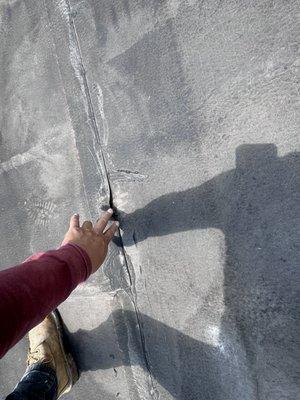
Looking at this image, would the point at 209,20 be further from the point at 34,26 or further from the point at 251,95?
the point at 34,26

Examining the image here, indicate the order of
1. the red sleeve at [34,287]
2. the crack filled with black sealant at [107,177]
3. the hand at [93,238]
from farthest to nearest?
the crack filled with black sealant at [107,177] < the hand at [93,238] < the red sleeve at [34,287]

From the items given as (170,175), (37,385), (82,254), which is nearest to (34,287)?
(82,254)

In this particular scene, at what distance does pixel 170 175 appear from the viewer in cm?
217

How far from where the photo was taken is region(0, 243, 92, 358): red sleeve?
1329 millimetres

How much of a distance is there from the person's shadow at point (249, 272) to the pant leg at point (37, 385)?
825 mm

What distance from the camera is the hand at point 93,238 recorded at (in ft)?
6.47

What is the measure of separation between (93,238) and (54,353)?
1.11 meters

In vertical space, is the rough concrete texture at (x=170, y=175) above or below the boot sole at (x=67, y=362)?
above

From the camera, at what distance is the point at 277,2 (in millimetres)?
1772

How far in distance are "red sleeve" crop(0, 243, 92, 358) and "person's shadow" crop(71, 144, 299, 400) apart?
0.67 metres

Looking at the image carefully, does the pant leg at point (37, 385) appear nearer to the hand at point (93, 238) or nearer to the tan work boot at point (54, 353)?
the tan work boot at point (54, 353)

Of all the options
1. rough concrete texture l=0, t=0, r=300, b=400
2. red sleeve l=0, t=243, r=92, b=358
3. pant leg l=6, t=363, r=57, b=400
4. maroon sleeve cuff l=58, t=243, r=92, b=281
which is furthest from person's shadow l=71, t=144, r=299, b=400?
pant leg l=6, t=363, r=57, b=400

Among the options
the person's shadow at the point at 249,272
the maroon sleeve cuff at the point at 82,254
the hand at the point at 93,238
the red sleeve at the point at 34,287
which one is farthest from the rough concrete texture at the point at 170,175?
the red sleeve at the point at 34,287

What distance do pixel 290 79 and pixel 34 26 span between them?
6.46 feet
